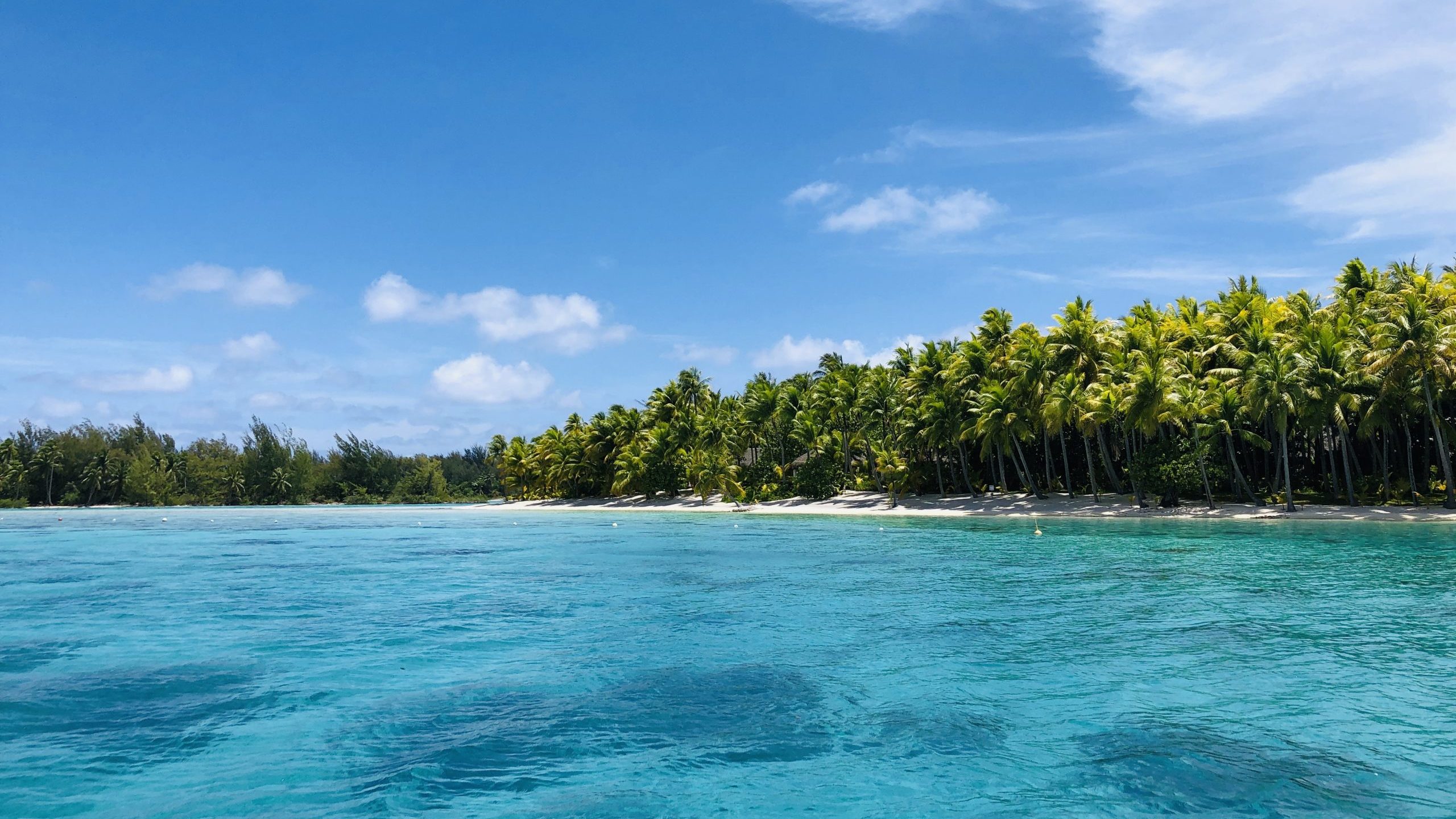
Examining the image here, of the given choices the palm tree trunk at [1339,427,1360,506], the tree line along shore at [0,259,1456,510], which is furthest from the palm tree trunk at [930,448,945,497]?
the palm tree trunk at [1339,427,1360,506]

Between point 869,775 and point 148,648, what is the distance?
14228 millimetres

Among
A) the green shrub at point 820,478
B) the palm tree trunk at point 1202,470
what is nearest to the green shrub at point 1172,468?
the palm tree trunk at point 1202,470

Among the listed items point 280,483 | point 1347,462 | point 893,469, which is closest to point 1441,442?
point 1347,462

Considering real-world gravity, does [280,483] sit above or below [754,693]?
above

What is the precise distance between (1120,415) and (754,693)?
42.1m

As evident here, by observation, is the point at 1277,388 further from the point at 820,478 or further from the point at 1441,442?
the point at 820,478

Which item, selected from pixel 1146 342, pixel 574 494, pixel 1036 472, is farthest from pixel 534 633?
pixel 574 494

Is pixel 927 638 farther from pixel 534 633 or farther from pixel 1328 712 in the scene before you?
pixel 534 633

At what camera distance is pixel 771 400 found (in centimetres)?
7275

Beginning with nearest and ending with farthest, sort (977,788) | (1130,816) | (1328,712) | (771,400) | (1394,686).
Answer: (1130,816) < (977,788) < (1328,712) < (1394,686) < (771,400)

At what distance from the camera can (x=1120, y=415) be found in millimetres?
48219

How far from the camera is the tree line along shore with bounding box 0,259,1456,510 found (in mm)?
40000

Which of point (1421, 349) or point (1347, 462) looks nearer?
point (1421, 349)

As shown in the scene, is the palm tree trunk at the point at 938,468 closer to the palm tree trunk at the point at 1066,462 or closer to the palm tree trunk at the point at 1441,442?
the palm tree trunk at the point at 1066,462
